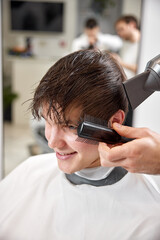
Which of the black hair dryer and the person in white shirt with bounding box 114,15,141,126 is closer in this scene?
the black hair dryer

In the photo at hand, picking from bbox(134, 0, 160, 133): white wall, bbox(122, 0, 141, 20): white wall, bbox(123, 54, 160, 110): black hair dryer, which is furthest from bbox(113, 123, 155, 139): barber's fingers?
bbox(122, 0, 141, 20): white wall

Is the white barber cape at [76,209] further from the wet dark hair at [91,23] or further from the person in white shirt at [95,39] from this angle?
the wet dark hair at [91,23]

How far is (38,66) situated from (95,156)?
1135mm

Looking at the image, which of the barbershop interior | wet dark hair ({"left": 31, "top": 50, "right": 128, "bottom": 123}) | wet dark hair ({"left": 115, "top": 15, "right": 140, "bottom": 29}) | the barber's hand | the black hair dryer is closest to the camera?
the barber's hand

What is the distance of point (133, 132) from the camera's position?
71 cm

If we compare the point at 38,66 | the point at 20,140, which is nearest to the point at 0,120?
the point at 20,140

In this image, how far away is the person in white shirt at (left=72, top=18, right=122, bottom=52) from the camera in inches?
84.0

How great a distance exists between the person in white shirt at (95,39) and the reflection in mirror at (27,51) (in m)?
0.05

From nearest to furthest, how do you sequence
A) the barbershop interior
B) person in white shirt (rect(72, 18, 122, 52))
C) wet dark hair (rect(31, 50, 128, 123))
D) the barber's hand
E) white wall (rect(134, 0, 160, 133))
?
the barber's hand, wet dark hair (rect(31, 50, 128, 123)), white wall (rect(134, 0, 160, 133)), person in white shirt (rect(72, 18, 122, 52)), the barbershop interior

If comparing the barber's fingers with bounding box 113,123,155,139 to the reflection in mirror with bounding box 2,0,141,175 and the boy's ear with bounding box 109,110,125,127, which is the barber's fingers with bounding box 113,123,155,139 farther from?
the reflection in mirror with bounding box 2,0,141,175

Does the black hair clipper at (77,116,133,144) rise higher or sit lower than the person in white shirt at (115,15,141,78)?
lower

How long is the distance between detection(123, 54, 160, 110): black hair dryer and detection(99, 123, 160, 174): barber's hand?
14cm

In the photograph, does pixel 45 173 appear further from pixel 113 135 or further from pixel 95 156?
pixel 113 135

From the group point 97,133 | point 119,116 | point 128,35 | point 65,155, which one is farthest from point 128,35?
point 97,133
